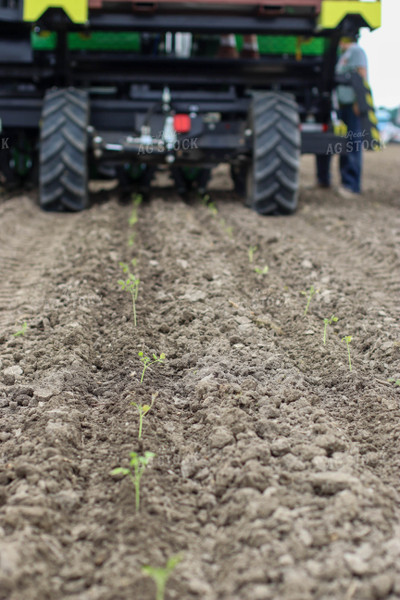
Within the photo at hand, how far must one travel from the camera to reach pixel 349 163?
301 inches

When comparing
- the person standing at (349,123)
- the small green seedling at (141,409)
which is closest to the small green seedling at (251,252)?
the small green seedling at (141,409)

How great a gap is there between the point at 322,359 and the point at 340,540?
1.23m

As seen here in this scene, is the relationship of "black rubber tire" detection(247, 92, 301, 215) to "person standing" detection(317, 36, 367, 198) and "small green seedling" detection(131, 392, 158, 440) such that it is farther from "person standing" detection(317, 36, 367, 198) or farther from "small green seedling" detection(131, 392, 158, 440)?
"small green seedling" detection(131, 392, 158, 440)

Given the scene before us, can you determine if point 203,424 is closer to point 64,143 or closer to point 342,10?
point 64,143

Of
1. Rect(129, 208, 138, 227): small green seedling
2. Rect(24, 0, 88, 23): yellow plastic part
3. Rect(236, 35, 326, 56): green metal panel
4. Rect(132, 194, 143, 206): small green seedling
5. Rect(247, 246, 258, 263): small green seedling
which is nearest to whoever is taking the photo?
Rect(247, 246, 258, 263): small green seedling

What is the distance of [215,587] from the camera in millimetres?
1347

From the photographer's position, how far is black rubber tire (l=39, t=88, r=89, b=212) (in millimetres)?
5270


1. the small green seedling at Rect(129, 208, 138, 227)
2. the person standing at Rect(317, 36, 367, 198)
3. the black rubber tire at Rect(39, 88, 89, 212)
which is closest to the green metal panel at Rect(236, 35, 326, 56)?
the person standing at Rect(317, 36, 367, 198)

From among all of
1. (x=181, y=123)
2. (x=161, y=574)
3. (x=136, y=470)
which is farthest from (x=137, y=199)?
(x=161, y=574)

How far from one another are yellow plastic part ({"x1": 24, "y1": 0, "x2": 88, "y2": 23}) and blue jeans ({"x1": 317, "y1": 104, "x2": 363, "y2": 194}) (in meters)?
3.56

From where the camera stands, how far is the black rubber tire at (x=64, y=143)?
527cm

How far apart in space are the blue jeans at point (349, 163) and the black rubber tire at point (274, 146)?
1813 millimetres

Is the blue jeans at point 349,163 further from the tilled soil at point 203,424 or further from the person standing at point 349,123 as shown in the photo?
the tilled soil at point 203,424

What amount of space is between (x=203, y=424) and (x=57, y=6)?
4.09 m
